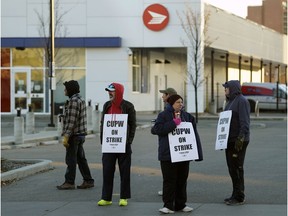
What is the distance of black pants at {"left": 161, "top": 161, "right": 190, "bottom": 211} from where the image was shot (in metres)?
8.72

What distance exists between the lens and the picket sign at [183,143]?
344 inches

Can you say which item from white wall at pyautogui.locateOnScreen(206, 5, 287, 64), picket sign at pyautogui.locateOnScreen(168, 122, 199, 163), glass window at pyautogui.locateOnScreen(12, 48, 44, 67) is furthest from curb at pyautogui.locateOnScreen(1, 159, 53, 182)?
white wall at pyautogui.locateOnScreen(206, 5, 287, 64)

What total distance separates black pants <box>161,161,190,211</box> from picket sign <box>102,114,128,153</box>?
98 centimetres

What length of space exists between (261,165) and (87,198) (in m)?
5.48

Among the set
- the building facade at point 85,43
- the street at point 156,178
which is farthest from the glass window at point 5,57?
the street at point 156,178

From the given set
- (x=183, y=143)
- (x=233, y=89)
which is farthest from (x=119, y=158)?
(x=233, y=89)

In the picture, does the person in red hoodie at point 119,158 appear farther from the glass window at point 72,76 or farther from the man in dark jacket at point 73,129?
the glass window at point 72,76

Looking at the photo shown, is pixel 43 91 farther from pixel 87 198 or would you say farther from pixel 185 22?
pixel 87 198

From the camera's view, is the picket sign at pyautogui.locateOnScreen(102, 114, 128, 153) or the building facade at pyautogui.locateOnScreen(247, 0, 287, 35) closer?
the picket sign at pyautogui.locateOnScreen(102, 114, 128, 153)

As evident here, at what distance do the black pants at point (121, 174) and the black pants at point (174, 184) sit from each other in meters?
0.88

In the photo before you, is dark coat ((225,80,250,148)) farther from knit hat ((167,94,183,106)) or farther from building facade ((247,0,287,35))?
building facade ((247,0,287,35))

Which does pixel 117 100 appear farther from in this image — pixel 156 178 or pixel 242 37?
pixel 242 37

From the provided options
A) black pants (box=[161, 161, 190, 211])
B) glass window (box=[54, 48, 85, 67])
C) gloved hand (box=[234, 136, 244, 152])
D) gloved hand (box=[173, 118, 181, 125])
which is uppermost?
glass window (box=[54, 48, 85, 67])

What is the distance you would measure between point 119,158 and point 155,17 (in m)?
28.0
